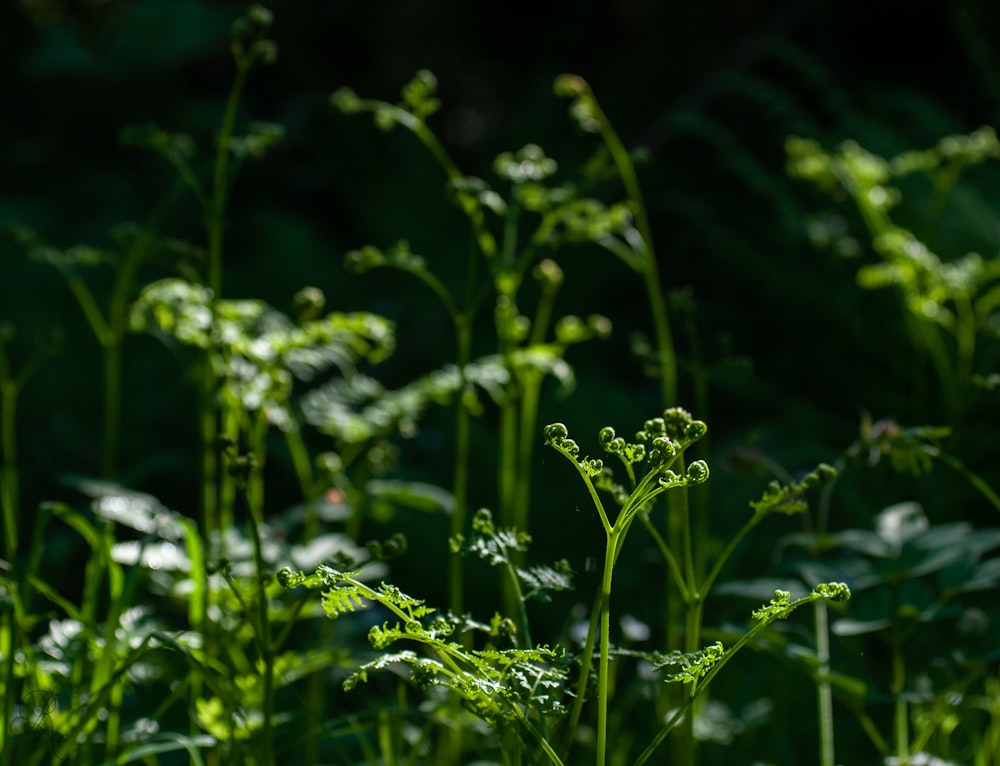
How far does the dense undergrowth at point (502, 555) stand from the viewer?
2.88 ft

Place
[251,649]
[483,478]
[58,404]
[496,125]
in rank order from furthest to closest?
[496,125]
[58,404]
[483,478]
[251,649]

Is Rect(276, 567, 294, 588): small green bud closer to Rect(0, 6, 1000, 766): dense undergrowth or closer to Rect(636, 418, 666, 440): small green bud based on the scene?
Rect(0, 6, 1000, 766): dense undergrowth

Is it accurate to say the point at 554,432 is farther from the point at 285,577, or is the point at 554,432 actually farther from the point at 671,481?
the point at 285,577

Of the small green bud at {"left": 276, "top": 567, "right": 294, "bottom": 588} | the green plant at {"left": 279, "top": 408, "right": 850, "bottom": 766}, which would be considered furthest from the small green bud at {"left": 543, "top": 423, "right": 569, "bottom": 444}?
the small green bud at {"left": 276, "top": 567, "right": 294, "bottom": 588}

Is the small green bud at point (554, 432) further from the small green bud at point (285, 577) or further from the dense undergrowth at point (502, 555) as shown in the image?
the small green bud at point (285, 577)

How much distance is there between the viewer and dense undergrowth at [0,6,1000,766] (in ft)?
2.88

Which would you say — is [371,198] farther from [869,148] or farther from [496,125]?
[869,148]

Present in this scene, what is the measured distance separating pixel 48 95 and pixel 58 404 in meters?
2.23

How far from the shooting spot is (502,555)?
0.88m

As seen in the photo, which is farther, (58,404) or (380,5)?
(380,5)

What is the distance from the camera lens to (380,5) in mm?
4363

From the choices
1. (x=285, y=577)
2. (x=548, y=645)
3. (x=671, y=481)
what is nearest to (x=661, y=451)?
(x=671, y=481)

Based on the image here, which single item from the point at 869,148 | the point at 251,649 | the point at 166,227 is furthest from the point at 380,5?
the point at 251,649

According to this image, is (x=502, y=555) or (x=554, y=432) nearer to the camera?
(x=554, y=432)
